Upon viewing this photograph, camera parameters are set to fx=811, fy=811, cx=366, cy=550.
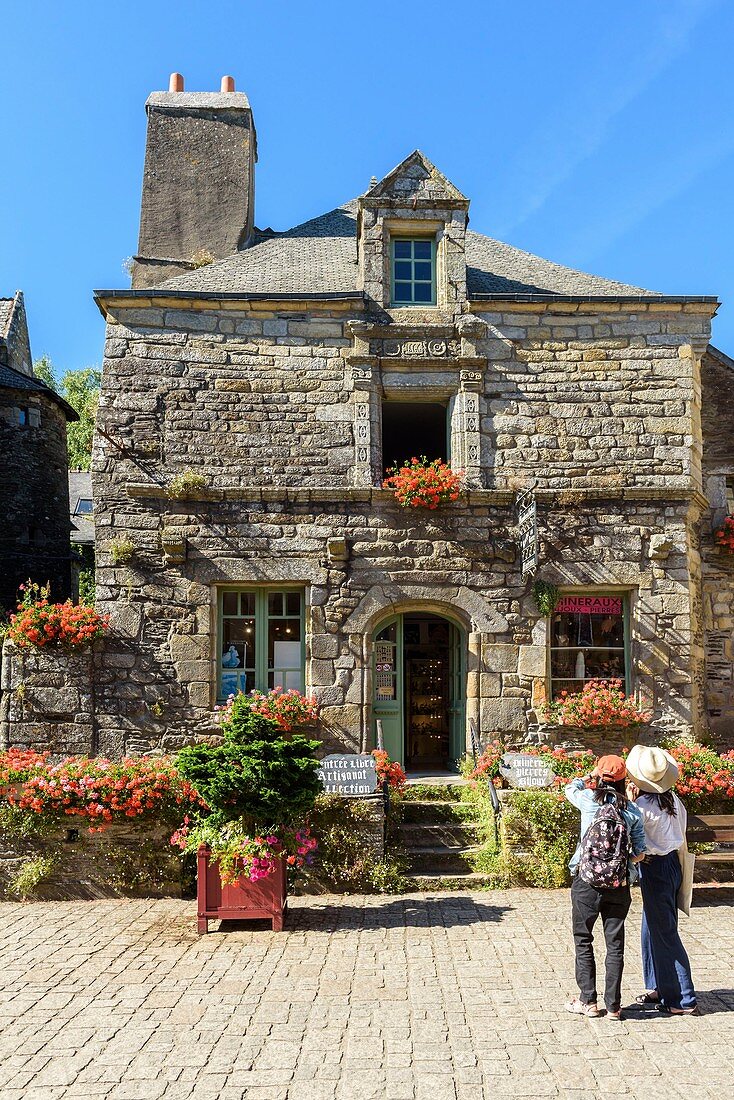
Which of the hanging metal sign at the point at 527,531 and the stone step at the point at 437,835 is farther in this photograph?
the hanging metal sign at the point at 527,531

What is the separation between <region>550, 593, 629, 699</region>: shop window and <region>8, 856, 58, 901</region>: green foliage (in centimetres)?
561

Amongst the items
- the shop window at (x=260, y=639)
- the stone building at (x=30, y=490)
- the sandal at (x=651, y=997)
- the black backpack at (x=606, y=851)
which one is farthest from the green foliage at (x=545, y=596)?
the stone building at (x=30, y=490)

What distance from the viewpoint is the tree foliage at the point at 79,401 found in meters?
26.3

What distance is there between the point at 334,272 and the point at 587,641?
5690 mm

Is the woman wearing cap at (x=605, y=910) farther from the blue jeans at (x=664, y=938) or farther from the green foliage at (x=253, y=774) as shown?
the green foliage at (x=253, y=774)

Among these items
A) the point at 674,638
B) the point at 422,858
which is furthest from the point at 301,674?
the point at 674,638

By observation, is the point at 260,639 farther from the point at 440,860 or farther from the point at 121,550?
the point at 440,860

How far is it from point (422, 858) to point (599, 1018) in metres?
3.13

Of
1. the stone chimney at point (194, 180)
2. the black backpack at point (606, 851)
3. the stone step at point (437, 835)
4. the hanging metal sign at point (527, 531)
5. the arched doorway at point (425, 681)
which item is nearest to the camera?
the black backpack at point (606, 851)

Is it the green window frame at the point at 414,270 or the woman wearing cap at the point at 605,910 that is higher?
the green window frame at the point at 414,270

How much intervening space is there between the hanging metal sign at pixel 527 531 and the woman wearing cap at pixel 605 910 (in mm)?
4254

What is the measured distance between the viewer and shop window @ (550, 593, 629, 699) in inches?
375

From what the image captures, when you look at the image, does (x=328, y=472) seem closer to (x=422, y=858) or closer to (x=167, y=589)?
(x=167, y=589)

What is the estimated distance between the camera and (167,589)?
9336 mm
